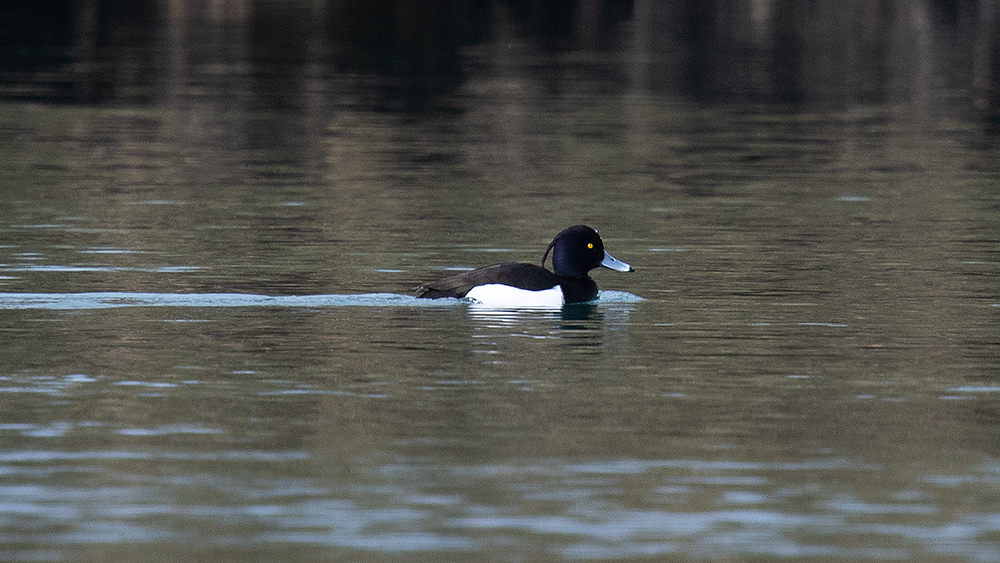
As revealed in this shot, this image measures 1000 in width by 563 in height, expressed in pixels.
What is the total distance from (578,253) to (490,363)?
160 inches

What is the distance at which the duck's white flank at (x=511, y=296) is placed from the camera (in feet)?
56.3

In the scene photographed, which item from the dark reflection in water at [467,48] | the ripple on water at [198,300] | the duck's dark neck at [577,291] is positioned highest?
the ripple on water at [198,300]

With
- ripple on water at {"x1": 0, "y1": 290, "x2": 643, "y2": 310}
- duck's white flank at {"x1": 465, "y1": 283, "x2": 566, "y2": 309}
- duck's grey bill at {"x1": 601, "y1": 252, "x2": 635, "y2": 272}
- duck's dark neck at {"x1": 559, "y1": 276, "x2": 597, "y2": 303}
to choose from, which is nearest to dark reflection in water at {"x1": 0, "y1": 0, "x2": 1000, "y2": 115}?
duck's grey bill at {"x1": 601, "y1": 252, "x2": 635, "y2": 272}

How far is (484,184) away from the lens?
27469 mm

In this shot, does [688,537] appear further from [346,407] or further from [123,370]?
[123,370]

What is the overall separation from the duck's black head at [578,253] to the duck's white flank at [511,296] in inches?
13.9

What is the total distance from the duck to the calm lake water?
0.65ft

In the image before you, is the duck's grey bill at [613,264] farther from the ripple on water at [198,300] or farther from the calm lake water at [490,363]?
the ripple on water at [198,300]

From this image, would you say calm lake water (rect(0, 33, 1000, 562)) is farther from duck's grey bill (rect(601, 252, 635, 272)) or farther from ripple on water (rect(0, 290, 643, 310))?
duck's grey bill (rect(601, 252, 635, 272))

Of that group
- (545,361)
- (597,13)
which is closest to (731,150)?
(545,361)

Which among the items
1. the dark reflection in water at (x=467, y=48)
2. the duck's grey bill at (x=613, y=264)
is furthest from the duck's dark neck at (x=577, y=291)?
the dark reflection in water at (x=467, y=48)

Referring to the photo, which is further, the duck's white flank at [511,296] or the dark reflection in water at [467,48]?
the dark reflection in water at [467,48]

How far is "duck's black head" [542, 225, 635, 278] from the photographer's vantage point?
18.0 m

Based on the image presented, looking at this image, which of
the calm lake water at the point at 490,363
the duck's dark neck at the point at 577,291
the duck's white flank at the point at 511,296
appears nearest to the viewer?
the calm lake water at the point at 490,363
